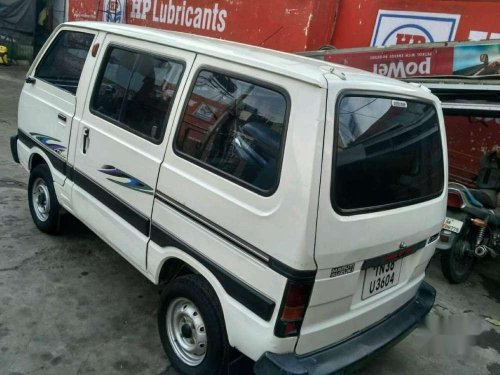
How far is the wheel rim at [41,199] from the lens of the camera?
4.08 meters

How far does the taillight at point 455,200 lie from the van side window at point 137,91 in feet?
9.59

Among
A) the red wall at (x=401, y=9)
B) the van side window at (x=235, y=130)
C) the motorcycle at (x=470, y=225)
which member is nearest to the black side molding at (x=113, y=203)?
the van side window at (x=235, y=130)

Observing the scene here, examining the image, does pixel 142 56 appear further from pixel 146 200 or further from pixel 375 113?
pixel 375 113

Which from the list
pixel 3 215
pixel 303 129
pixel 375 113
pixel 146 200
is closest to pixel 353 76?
pixel 375 113

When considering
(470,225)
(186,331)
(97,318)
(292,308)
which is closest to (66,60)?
(97,318)

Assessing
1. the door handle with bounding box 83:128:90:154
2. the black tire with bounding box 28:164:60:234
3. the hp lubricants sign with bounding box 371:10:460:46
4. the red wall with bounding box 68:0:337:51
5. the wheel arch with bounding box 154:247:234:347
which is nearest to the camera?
the wheel arch with bounding box 154:247:234:347

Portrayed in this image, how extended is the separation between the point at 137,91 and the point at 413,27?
4763mm

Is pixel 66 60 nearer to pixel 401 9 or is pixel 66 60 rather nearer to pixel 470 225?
pixel 470 225

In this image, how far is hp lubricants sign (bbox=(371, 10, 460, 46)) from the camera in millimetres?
6150

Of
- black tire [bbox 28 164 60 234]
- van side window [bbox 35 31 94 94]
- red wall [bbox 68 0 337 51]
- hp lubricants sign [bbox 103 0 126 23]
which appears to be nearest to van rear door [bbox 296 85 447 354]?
van side window [bbox 35 31 94 94]

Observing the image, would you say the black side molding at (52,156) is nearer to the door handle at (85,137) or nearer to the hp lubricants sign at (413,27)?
the door handle at (85,137)

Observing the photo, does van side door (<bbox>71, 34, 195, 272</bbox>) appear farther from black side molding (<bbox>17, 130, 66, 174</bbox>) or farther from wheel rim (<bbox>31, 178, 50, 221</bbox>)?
wheel rim (<bbox>31, 178, 50, 221</bbox>)

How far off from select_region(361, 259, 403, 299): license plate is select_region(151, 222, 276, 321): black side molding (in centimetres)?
57

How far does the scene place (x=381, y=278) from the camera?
2.49m
